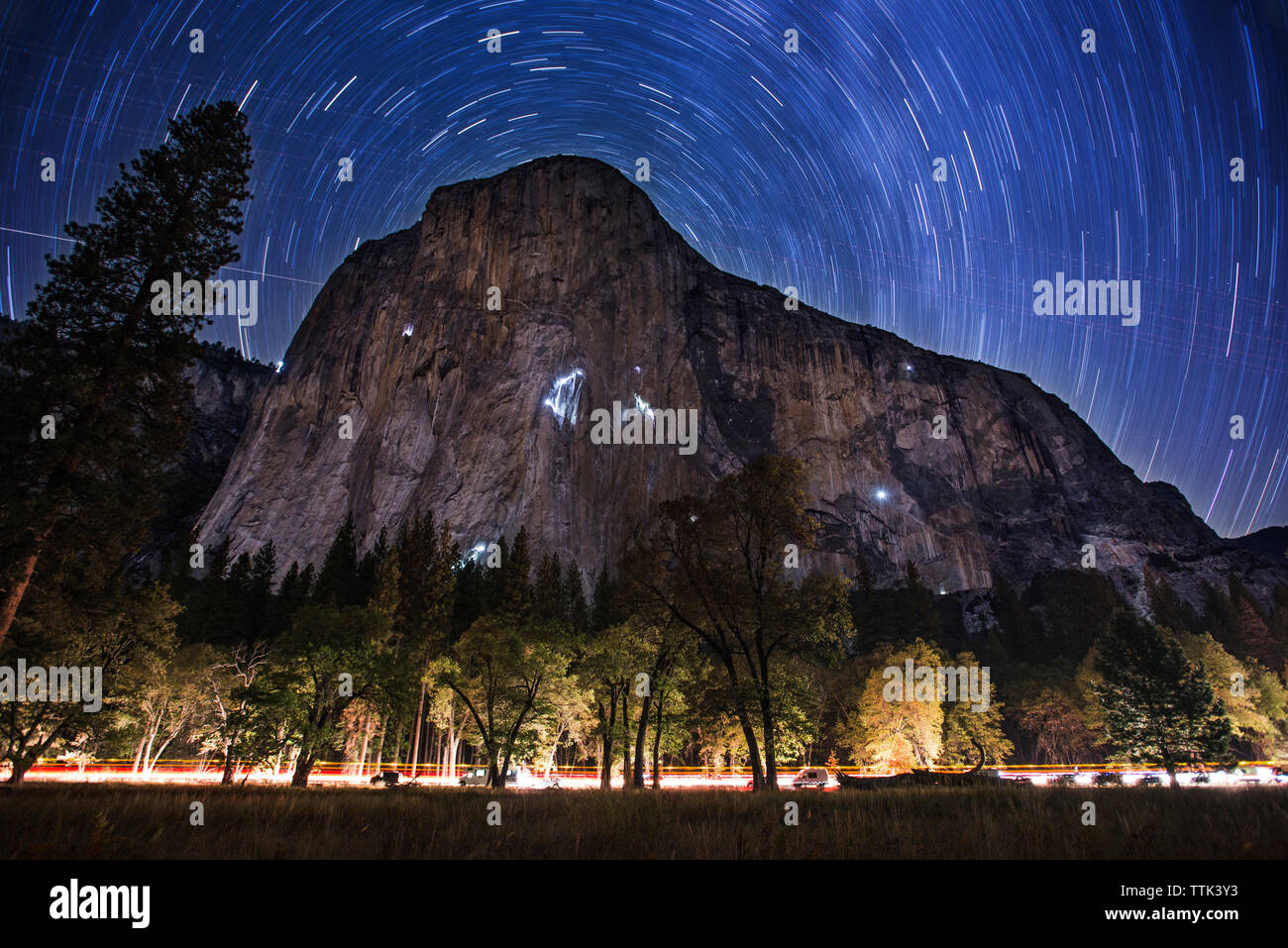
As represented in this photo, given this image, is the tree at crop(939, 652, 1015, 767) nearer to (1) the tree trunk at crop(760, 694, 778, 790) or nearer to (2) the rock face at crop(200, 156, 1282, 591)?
(1) the tree trunk at crop(760, 694, 778, 790)

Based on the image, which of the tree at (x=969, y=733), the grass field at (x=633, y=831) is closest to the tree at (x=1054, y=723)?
the tree at (x=969, y=733)

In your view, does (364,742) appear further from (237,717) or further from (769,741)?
(769,741)

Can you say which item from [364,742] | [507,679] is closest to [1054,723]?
[507,679]

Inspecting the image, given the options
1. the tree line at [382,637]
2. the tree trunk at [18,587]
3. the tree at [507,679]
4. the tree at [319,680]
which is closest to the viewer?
the tree trunk at [18,587]

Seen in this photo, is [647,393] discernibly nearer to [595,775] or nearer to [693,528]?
[595,775]

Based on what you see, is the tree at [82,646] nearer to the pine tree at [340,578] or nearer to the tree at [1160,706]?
the pine tree at [340,578]

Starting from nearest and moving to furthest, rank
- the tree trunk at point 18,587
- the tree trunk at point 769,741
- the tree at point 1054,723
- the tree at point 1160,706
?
1. the tree trunk at point 18,587
2. the tree trunk at point 769,741
3. the tree at point 1160,706
4. the tree at point 1054,723
